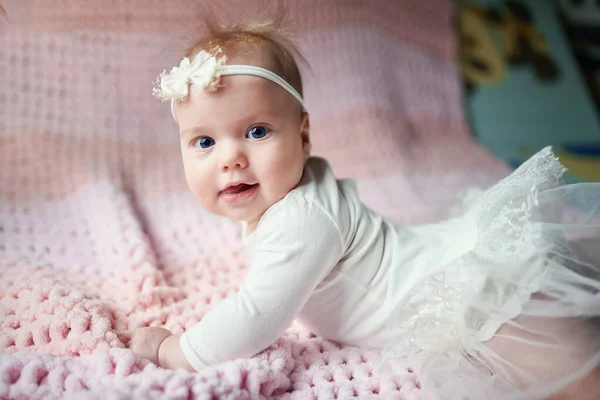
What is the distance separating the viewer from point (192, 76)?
2.63ft

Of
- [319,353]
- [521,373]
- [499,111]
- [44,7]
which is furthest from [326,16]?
[521,373]

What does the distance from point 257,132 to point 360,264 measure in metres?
0.26

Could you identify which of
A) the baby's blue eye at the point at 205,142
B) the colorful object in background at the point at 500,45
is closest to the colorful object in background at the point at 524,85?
the colorful object in background at the point at 500,45

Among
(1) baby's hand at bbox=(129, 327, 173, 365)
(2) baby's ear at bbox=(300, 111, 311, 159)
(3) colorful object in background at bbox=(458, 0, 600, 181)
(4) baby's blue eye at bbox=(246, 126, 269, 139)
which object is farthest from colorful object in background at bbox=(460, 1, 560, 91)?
(1) baby's hand at bbox=(129, 327, 173, 365)

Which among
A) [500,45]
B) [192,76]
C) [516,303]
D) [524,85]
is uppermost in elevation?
[500,45]

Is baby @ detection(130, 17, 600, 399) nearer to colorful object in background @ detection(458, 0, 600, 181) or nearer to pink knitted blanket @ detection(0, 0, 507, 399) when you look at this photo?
pink knitted blanket @ detection(0, 0, 507, 399)

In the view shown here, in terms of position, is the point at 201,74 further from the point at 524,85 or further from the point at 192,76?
the point at 524,85

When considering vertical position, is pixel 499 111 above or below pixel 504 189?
above

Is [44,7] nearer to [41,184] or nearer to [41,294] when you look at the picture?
[41,184]

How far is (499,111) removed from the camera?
1.89 metres

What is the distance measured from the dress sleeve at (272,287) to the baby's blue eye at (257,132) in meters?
0.10

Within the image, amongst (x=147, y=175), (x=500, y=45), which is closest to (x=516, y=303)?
(x=147, y=175)

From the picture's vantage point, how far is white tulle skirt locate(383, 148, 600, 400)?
0.72m

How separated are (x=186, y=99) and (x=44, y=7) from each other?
533mm
